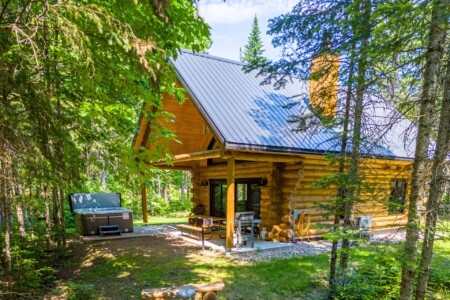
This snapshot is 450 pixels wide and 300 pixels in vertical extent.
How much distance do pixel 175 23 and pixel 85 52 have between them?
1.91m

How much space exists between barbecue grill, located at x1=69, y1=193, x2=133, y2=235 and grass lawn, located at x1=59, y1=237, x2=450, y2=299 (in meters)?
2.31

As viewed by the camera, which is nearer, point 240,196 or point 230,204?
point 230,204

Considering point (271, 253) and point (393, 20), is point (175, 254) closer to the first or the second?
point (271, 253)

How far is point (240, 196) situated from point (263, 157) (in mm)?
3889

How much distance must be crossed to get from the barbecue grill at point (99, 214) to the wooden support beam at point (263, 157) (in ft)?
19.7

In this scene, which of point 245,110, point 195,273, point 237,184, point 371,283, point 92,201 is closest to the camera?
point 371,283

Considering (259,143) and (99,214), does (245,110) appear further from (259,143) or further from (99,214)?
(99,214)

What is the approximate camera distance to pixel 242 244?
28.9 ft

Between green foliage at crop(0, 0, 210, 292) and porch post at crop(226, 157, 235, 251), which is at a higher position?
green foliage at crop(0, 0, 210, 292)

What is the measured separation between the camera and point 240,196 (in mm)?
12109

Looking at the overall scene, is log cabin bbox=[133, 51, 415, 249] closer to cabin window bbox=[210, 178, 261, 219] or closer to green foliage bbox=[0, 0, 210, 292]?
cabin window bbox=[210, 178, 261, 219]

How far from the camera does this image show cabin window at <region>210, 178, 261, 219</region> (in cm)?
1119

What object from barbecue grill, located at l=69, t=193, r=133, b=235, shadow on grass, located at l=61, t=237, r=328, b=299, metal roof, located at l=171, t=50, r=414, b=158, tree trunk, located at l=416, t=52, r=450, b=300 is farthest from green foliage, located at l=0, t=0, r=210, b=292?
barbecue grill, located at l=69, t=193, r=133, b=235

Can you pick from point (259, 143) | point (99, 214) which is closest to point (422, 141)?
point (259, 143)
